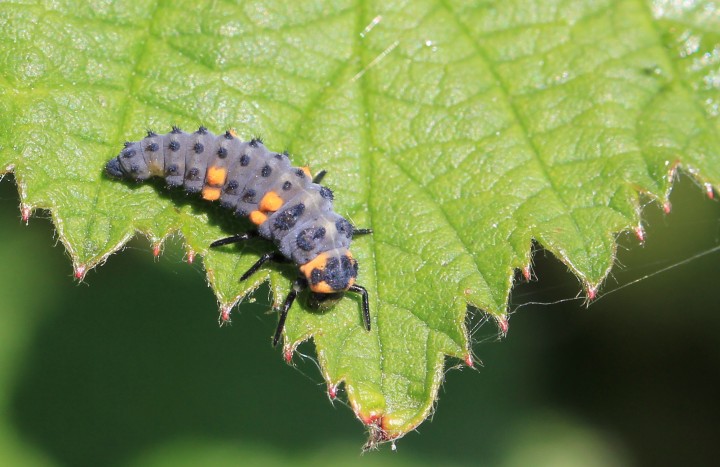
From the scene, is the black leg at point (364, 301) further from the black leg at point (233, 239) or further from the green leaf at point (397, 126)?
the black leg at point (233, 239)

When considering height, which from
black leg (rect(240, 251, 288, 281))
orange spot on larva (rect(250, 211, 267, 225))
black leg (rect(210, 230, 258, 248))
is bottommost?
black leg (rect(240, 251, 288, 281))

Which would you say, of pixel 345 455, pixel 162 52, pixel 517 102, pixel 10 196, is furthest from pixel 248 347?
pixel 517 102

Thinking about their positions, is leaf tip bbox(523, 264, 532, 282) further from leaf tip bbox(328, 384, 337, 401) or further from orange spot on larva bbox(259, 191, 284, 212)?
orange spot on larva bbox(259, 191, 284, 212)

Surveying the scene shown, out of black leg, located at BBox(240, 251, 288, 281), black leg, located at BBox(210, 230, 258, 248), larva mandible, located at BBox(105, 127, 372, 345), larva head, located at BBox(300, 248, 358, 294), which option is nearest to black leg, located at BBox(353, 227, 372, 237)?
larva mandible, located at BBox(105, 127, 372, 345)

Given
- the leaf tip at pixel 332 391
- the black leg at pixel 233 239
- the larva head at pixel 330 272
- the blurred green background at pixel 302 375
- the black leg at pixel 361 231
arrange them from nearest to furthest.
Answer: the leaf tip at pixel 332 391
the larva head at pixel 330 272
the black leg at pixel 233 239
the black leg at pixel 361 231
the blurred green background at pixel 302 375

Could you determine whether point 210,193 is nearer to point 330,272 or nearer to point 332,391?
point 330,272

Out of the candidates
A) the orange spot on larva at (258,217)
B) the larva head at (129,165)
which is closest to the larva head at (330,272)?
the orange spot on larva at (258,217)
